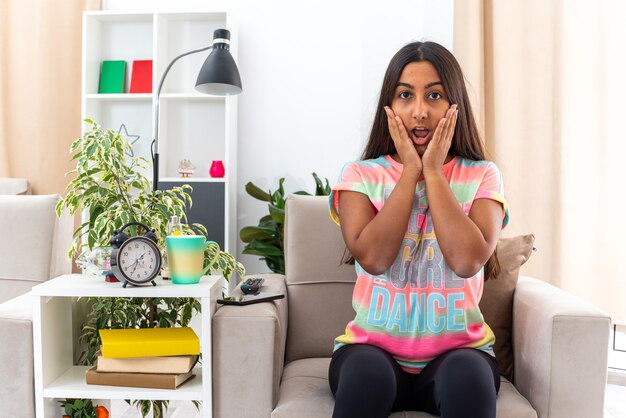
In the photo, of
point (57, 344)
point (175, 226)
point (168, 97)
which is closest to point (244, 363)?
point (175, 226)

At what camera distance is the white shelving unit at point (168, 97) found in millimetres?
3170

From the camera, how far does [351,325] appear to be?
146 cm

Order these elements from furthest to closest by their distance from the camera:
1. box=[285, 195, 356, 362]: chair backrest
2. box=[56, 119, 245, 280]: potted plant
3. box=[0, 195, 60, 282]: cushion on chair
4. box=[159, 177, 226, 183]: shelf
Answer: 1. box=[159, 177, 226, 183]: shelf
2. box=[0, 195, 60, 282]: cushion on chair
3. box=[285, 195, 356, 362]: chair backrest
4. box=[56, 119, 245, 280]: potted plant

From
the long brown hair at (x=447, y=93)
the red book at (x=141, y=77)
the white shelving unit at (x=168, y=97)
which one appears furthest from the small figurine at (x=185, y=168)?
the long brown hair at (x=447, y=93)

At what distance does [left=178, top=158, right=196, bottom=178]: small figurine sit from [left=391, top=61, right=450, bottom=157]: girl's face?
187 centimetres

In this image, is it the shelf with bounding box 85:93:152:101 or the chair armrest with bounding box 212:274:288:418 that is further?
the shelf with bounding box 85:93:152:101

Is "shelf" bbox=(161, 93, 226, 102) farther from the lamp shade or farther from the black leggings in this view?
the black leggings

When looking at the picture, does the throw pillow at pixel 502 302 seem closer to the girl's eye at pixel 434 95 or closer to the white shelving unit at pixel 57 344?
the girl's eye at pixel 434 95

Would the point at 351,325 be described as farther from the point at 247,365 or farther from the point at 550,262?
the point at 550,262

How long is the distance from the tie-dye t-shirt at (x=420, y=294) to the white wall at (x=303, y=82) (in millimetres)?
1797

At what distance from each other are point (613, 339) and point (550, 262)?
0.46m

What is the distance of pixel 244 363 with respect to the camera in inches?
58.4

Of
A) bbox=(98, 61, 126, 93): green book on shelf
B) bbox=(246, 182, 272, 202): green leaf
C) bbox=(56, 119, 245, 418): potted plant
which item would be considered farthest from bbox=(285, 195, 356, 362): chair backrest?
bbox=(98, 61, 126, 93): green book on shelf

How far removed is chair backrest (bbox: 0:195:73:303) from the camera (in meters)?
1.98
